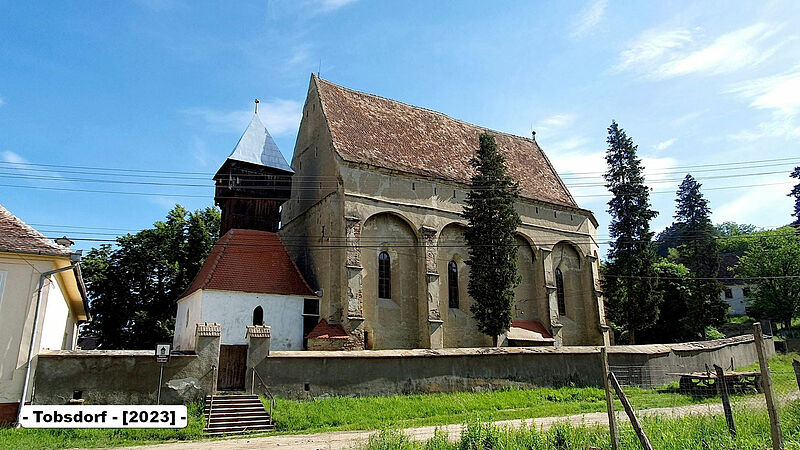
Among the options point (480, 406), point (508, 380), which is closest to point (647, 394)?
point (508, 380)

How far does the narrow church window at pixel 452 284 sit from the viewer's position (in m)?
28.2

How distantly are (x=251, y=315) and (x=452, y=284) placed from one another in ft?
36.4

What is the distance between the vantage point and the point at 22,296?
560 inches

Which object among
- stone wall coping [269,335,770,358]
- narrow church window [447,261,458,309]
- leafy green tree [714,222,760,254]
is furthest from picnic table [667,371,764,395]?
leafy green tree [714,222,760,254]

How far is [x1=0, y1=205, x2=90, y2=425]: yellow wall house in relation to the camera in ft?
44.9

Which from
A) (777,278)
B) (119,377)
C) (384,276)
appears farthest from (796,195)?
(119,377)

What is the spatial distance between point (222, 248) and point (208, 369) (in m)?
9.84

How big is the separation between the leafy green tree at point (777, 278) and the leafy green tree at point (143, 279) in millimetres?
44825

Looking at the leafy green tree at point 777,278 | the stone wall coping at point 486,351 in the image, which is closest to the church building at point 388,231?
the stone wall coping at point 486,351

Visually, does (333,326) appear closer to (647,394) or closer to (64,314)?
(64,314)

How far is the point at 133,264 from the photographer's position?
35.0 meters

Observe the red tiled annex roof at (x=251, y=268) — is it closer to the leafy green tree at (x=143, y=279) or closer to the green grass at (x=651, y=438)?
the leafy green tree at (x=143, y=279)

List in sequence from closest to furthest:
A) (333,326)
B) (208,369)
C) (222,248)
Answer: (208,369), (333,326), (222,248)
